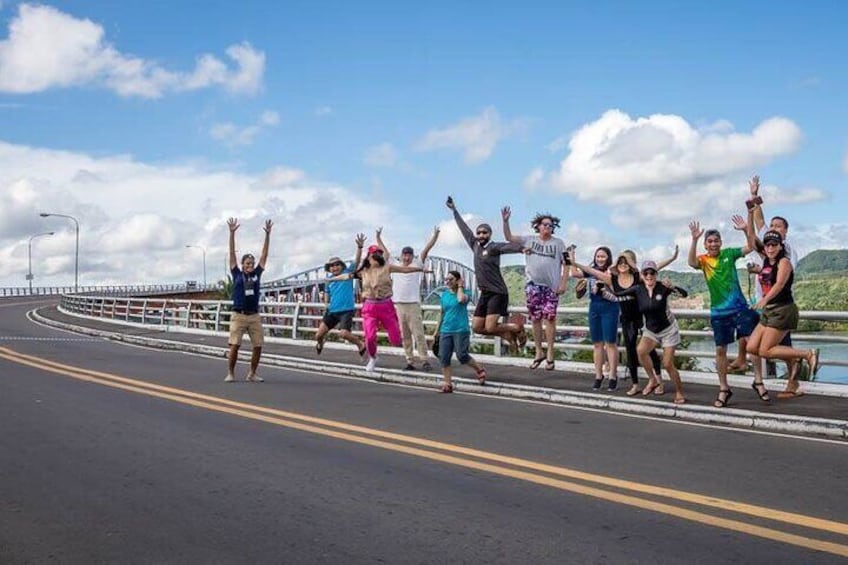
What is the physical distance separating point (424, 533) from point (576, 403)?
5.97 metres

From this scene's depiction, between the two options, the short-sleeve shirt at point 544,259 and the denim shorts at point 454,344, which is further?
the short-sleeve shirt at point 544,259

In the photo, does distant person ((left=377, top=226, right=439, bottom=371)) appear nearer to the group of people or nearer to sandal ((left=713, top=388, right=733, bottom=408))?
the group of people

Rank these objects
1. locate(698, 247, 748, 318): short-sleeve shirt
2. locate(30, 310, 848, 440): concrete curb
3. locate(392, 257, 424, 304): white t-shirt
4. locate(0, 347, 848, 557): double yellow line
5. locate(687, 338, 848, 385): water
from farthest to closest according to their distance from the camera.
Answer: locate(392, 257, 424, 304): white t-shirt → locate(687, 338, 848, 385): water → locate(698, 247, 748, 318): short-sleeve shirt → locate(30, 310, 848, 440): concrete curb → locate(0, 347, 848, 557): double yellow line

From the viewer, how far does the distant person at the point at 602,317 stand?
11.4 m

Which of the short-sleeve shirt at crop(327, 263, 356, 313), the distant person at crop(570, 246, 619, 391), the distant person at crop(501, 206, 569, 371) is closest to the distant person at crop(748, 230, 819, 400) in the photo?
the distant person at crop(570, 246, 619, 391)

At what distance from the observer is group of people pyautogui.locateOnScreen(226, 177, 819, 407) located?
993cm

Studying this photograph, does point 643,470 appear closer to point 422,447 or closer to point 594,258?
point 422,447

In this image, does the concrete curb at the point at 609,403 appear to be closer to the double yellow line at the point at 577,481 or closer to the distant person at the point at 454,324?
the distant person at the point at 454,324

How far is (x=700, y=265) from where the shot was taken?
1051 centimetres

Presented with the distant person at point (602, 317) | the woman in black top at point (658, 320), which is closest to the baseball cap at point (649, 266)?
the woman in black top at point (658, 320)

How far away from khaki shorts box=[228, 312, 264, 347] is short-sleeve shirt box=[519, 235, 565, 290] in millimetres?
4103

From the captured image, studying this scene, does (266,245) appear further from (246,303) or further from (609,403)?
(609,403)

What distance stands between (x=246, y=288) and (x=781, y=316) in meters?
7.37

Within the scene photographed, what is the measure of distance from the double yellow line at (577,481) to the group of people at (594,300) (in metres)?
3.04
